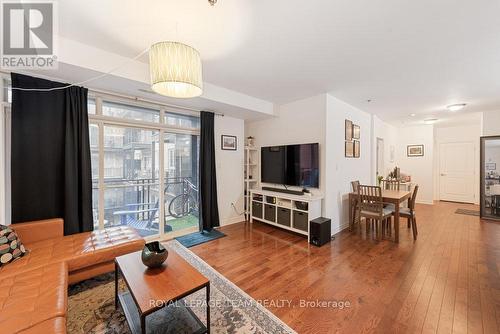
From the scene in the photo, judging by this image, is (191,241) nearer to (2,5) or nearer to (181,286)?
(181,286)

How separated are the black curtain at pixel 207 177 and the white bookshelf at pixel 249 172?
0.88 metres

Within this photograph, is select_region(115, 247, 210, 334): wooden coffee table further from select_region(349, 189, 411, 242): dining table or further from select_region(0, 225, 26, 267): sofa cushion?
select_region(349, 189, 411, 242): dining table

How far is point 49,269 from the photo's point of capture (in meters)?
1.71

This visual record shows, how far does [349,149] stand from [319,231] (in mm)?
1901

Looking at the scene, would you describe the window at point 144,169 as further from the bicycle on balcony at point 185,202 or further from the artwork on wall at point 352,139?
the artwork on wall at point 352,139

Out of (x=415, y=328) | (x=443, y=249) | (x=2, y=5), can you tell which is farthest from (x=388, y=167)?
(x=2, y=5)

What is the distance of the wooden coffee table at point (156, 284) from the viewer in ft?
4.24

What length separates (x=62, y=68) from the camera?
2180 millimetres

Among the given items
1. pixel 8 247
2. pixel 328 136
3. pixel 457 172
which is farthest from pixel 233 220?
pixel 457 172

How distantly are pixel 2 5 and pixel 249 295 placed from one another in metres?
3.15

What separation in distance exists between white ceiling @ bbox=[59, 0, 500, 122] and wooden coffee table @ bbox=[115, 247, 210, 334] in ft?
6.76

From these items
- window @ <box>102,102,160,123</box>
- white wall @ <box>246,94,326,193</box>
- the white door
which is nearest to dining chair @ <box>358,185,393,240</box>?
white wall @ <box>246,94,326,193</box>

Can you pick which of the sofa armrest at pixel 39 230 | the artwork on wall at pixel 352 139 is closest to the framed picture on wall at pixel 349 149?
the artwork on wall at pixel 352 139

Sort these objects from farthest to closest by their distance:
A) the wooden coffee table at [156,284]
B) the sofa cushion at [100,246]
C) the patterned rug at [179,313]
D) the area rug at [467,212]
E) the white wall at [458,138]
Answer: the white wall at [458,138]
the area rug at [467,212]
the sofa cushion at [100,246]
the patterned rug at [179,313]
the wooden coffee table at [156,284]
